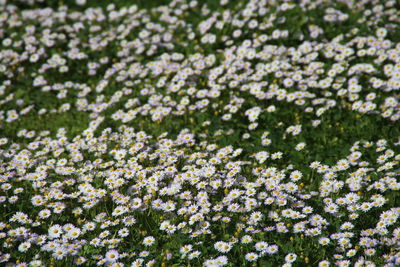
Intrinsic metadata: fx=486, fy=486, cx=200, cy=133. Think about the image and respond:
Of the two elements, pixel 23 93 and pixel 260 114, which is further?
pixel 23 93

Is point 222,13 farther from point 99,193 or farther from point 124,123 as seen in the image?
point 99,193

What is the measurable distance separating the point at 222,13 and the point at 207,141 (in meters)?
3.64

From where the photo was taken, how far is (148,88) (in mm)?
7719

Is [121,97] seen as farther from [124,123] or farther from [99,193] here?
[99,193]

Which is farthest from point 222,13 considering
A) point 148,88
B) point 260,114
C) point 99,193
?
point 99,193

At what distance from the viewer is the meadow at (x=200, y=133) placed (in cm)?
474

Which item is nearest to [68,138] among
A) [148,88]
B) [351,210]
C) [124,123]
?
[124,123]

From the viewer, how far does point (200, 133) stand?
22.1ft

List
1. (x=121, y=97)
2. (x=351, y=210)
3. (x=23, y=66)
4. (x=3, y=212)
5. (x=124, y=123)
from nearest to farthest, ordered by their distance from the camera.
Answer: (x=351, y=210), (x=3, y=212), (x=124, y=123), (x=121, y=97), (x=23, y=66)

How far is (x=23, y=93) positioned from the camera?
26.7 ft

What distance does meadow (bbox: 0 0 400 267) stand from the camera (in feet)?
15.6

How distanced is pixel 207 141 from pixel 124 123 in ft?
4.36

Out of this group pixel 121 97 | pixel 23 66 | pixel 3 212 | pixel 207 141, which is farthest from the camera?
pixel 23 66

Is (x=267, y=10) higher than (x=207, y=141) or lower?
higher
